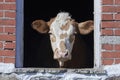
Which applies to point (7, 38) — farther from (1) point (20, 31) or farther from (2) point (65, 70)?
(2) point (65, 70)

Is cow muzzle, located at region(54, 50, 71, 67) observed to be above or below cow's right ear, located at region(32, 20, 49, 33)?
below

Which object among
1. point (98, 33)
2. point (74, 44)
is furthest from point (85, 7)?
point (98, 33)

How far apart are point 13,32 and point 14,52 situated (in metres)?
0.18

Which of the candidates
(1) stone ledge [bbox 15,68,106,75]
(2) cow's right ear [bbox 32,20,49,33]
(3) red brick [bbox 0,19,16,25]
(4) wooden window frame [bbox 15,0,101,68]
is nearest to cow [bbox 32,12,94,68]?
(2) cow's right ear [bbox 32,20,49,33]

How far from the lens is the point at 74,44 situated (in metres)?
5.79

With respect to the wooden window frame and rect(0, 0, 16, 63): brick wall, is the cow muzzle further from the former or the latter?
rect(0, 0, 16, 63): brick wall

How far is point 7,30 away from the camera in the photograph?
5.15 m

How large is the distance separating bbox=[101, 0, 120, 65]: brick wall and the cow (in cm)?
36

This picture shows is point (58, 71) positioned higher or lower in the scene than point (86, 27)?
lower

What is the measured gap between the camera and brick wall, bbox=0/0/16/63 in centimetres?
512

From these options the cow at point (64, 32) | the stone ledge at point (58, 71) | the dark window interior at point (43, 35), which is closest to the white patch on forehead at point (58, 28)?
the cow at point (64, 32)

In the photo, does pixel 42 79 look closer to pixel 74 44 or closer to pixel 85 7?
pixel 74 44

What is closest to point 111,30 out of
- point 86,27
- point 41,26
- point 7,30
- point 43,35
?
point 86,27

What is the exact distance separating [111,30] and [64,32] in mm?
465
